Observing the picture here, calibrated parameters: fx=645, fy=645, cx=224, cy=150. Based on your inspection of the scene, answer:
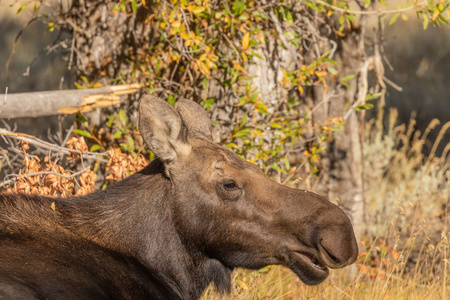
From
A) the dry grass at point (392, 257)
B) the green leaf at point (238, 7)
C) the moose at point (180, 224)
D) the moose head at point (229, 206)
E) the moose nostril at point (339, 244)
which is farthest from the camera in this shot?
the green leaf at point (238, 7)

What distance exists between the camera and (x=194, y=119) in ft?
15.7

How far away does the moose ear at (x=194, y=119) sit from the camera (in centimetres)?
472

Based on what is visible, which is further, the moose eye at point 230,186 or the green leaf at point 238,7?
the green leaf at point 238,7

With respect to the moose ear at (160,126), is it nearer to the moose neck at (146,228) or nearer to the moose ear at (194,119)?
the moose neck at (146,228)

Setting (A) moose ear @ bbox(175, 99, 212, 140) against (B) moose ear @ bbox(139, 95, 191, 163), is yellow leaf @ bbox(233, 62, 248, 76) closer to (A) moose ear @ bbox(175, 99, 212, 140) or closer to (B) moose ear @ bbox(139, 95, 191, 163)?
(A) moose ear @ bbox(175, 99, 212, 140)

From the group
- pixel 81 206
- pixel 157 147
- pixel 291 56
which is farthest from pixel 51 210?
pixel 291 56

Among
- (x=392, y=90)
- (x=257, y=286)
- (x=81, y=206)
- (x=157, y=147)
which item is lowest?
(x=392, y=90)

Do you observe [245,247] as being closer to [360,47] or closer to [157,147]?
[157,147]

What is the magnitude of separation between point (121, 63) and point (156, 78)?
48cm

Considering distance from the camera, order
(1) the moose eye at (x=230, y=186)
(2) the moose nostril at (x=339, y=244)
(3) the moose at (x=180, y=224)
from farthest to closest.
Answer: (1) the moose eye at (x=230, y=186)
(3) the moose at (x=180, y=224)
(2) the moose nostril at (x=339, y=244)

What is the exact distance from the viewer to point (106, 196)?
4391 millimetres

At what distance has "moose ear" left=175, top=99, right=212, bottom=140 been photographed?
4719 mm

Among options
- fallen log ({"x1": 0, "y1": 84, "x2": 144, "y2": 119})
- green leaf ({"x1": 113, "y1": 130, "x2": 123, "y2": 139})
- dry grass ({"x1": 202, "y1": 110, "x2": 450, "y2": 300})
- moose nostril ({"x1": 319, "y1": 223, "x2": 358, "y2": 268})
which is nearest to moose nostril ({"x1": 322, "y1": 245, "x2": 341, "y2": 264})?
moose nostril ({"x1": 319, "y1": 223, "x2": 358, "y2": 268})

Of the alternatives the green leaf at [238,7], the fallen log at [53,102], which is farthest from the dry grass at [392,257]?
the green leaf at [238,7]
